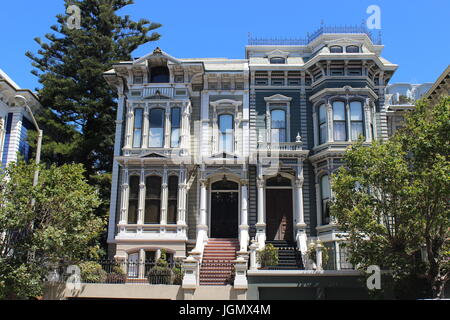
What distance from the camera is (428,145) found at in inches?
674

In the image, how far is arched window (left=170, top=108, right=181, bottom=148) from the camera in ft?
84.9

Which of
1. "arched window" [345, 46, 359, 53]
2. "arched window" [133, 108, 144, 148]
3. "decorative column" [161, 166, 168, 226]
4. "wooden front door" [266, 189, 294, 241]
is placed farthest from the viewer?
"arched window" [345, 46, 359, 53]

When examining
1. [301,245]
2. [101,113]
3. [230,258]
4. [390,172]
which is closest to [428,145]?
[390,172]

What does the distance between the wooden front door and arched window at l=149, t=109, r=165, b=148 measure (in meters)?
6.32

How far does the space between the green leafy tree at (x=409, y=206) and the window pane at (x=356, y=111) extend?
286 inches

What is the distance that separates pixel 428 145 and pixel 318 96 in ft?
32.2

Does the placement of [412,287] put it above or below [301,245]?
below

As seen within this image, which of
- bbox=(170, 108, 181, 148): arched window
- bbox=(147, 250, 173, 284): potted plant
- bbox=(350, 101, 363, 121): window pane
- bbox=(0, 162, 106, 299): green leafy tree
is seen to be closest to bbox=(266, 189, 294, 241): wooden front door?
bbox=(350, 101, 363, 121): window pane

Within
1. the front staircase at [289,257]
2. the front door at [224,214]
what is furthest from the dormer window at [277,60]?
the front staircase at [289,257]

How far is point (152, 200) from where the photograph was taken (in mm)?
25281

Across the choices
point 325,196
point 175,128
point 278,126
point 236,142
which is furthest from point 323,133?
point 175,128

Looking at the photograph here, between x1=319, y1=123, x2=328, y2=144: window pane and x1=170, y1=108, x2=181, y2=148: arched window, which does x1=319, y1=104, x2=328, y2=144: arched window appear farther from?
x1=170, y1=108, x2=181, y2=148: arched window

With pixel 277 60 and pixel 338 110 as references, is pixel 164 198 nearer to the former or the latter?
pixel 338 110
